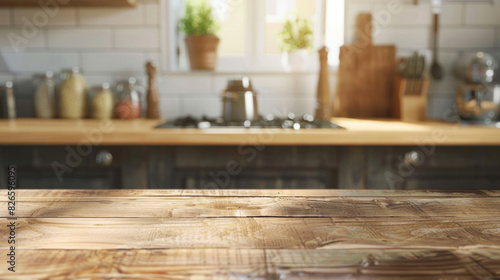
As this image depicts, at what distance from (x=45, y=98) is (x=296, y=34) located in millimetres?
1214

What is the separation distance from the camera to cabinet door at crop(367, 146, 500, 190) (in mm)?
1677

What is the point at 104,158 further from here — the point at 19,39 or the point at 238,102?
the point at 19,39

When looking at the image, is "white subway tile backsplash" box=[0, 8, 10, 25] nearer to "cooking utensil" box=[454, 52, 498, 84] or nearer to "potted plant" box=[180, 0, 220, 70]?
"potted plant" box=[180, 0, 220, 70]

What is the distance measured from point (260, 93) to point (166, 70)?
46 centimetres

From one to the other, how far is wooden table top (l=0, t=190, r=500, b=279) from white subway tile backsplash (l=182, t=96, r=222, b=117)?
4.57ft

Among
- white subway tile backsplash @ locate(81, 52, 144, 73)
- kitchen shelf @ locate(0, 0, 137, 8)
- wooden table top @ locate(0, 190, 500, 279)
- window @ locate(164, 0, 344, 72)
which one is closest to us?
wooden table top @ locate(0, 190, 500, 279)

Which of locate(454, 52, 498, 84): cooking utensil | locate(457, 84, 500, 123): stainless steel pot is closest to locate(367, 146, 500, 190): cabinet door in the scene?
locate(457, 84, 500, 123): stainless steel pot

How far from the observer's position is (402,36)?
2.24 m

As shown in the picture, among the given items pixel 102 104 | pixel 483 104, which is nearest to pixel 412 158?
pixel 483 104

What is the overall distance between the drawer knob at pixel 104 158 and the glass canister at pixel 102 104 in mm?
458

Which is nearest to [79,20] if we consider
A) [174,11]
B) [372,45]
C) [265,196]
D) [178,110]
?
[174,11]

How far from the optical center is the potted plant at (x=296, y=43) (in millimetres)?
2256

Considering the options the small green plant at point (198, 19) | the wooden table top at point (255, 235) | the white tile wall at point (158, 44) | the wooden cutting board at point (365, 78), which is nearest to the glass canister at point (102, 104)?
the white tile wall at point (158, 44)

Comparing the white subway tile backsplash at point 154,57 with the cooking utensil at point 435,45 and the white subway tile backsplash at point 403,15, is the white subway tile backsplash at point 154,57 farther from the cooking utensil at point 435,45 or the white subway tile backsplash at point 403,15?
the cooking utensil at point 435,45
